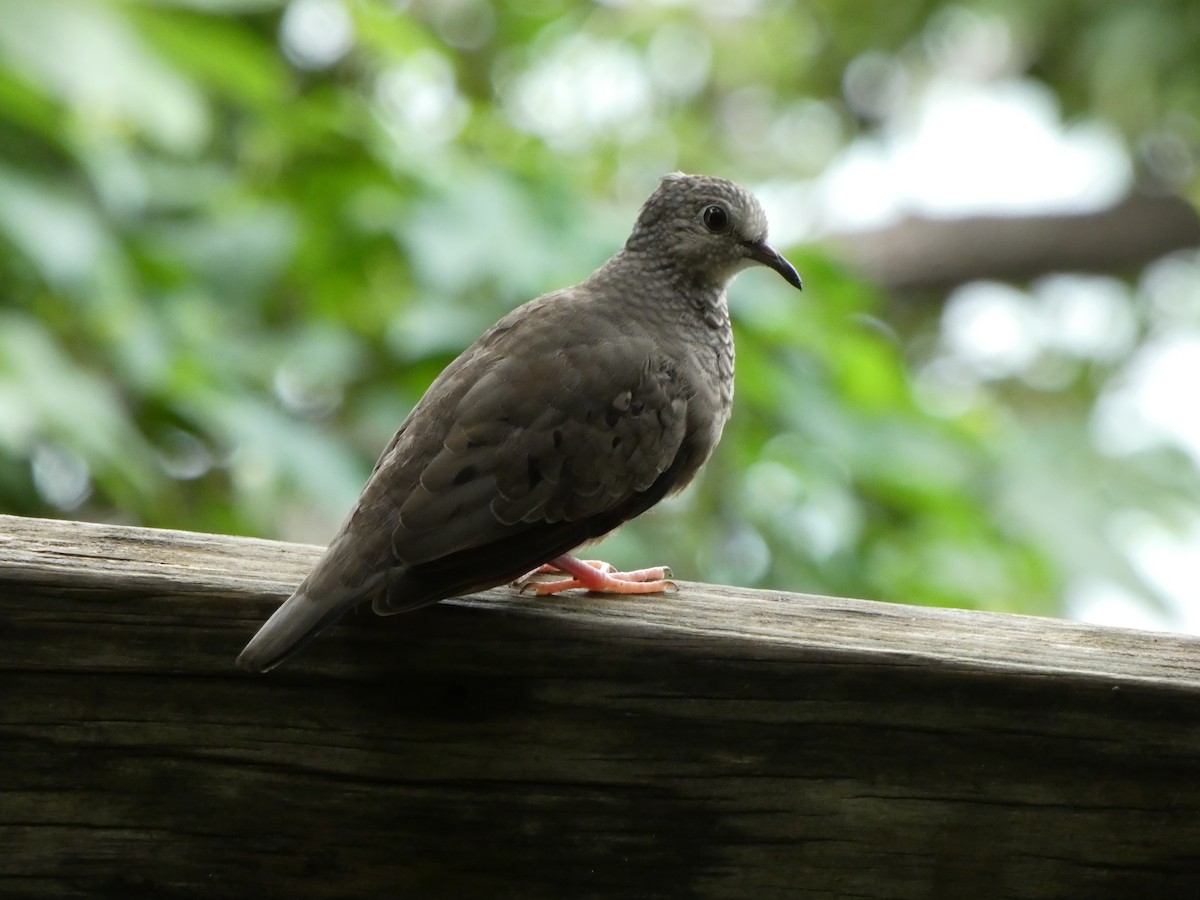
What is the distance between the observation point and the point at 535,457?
235 cm

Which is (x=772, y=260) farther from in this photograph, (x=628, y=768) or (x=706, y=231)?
(x=628, y=768)

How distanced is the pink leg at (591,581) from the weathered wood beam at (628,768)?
1.13ft

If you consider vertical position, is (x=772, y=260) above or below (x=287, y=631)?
above

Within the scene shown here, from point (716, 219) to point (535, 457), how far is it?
105 centimetres

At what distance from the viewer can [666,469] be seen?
8.70 feet

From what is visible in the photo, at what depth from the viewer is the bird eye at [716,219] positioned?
10.4 ft

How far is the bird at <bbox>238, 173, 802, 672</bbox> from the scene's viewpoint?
→ 2014 millimetres

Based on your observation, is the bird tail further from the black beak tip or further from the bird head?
the black beak tip

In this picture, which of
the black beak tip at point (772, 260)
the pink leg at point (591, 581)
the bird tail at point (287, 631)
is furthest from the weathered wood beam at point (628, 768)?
the black beak tip at point (772, 260)

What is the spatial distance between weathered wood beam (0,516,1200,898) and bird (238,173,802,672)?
162 millimetres

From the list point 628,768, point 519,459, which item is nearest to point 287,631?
point 628,768

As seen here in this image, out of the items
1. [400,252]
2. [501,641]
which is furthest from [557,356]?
[400,252]

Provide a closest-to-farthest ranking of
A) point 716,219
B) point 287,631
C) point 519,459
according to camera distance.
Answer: point 287,631, point 519,459, point 716,219

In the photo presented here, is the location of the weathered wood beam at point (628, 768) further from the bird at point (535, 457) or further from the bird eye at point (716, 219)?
the bird eye at point (716, 219)
